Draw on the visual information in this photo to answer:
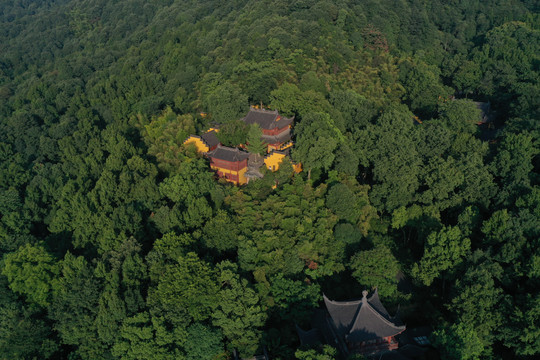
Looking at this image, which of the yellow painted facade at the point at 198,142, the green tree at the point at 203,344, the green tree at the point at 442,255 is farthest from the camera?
the yellow painted facade at the point at 198,142

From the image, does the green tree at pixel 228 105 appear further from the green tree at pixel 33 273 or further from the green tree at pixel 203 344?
the green tree at pixel 203 344

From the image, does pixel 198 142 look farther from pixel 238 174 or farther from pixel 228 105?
pixel 238 174

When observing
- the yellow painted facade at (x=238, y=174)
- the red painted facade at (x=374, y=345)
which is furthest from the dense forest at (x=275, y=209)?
the red painted facade at (x=374, y=345)

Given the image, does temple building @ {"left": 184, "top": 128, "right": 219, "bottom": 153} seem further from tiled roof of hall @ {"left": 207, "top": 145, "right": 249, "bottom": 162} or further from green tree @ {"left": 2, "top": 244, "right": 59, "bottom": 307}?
green tree @ {"left": 2, "top": 244, "right": 59, "bottom": 307}

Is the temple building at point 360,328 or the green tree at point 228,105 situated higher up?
the green tree at point 228,105

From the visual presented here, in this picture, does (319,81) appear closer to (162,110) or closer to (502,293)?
(162,110)

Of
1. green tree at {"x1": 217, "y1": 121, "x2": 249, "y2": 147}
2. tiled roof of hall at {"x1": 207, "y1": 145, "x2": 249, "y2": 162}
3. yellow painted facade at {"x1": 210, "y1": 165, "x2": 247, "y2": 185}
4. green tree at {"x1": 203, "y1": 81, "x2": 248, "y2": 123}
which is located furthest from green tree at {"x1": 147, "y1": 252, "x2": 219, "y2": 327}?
green tree at {"x1": 203, "y1": 81, "x2": 248, "y2": 123}

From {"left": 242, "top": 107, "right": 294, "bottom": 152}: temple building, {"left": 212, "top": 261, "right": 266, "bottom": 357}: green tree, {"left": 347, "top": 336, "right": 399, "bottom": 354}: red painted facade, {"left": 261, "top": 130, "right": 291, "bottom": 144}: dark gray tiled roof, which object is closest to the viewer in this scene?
{"left": 347, "top": 336, "right": 399, "bottom": 354}: red painted facade

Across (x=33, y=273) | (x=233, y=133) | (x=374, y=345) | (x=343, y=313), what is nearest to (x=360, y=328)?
(x=343, y=313)

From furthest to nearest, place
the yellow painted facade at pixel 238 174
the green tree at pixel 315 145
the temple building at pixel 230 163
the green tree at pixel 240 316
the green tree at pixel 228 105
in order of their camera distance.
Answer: the green tree at pixel 228 105, the yellow painted facade at pixel 238 174, the temple building at pixel 230 163, the green tree at pixel 315 145, the green tree at pixel 240 316
